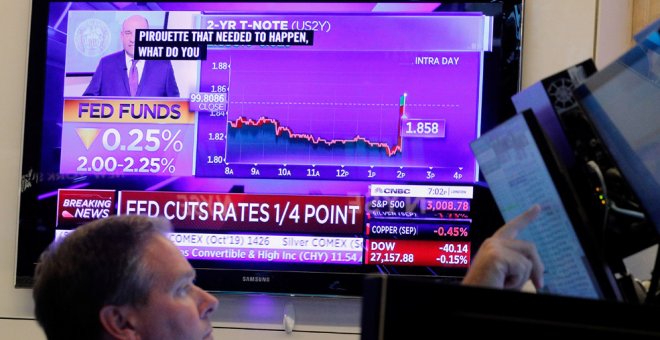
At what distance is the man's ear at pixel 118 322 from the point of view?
5.85ft

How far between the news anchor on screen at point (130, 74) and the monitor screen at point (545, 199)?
2066mm

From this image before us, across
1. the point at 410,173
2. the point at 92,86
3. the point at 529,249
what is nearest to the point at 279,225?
the point at 410,173

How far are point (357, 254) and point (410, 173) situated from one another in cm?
33

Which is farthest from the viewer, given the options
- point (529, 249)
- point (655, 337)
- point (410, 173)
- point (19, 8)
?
point (19, 8)

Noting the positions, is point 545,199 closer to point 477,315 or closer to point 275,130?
point 477,315

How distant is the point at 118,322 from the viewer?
5.89ft

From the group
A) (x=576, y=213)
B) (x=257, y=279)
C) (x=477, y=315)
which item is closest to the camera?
(x=477, y=315)

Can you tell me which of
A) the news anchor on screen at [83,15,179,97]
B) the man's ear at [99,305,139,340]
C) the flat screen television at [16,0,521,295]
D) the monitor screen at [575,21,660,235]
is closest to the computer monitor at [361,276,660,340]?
the monitor screen at [575,21,660,235]

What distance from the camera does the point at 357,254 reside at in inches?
125

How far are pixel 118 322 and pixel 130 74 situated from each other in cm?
168

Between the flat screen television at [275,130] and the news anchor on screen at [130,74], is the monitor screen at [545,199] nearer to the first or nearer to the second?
the flat screen television at [275,130]

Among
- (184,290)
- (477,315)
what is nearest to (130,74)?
(184,290)

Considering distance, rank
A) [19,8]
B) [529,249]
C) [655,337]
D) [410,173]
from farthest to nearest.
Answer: [19,8]
[410,173]
[529,249]
[655,337]

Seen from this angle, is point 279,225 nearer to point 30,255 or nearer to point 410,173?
point 410,173
